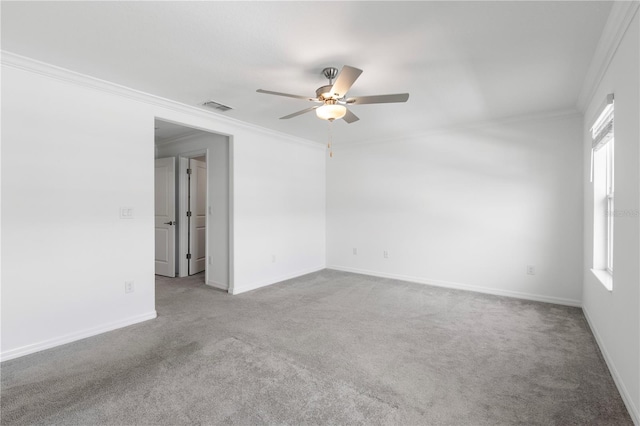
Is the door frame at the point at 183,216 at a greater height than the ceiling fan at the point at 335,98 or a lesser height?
lesser

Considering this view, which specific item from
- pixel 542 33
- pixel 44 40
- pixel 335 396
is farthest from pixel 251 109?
pixel 335 396

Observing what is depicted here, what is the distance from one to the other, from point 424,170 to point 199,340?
12.6 ft

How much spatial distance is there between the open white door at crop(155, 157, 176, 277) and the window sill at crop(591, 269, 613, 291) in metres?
5.47

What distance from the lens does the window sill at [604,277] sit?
2474 mm

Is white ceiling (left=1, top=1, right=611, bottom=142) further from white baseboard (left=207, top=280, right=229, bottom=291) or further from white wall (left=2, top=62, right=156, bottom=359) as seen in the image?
white baseboard (left=207, top=280, right=229, bottom=291)

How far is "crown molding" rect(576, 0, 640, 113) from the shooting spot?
5.89ft

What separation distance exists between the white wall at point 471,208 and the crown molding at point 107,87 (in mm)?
2269

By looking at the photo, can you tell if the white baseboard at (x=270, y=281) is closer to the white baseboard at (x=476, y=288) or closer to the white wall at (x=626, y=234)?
the white baseboard at (x=476, y=288)

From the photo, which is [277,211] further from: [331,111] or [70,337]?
[70,337]

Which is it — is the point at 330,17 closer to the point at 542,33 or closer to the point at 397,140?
the point at 542,33

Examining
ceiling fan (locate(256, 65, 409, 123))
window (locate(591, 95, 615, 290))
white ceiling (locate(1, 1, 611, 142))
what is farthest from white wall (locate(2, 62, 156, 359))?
window (locate(591, 95, 615, 290))

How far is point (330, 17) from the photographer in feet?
6.39

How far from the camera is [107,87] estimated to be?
116 inches

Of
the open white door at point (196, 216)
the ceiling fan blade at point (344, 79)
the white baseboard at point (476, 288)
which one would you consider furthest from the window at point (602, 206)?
the open white door at point (196, 216)
